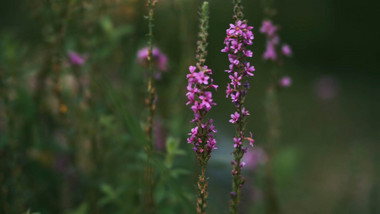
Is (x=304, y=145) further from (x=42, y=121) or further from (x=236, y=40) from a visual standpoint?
(x=236, y=40)

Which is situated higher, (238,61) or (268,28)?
(268,28)

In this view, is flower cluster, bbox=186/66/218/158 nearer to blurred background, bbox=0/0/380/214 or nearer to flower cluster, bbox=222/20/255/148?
flower cluster, bbox=222/20/255/148

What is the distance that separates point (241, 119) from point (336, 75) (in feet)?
16.9

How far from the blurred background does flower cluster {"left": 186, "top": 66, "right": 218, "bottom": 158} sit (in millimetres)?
262

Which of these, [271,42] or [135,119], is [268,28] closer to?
[271,42]

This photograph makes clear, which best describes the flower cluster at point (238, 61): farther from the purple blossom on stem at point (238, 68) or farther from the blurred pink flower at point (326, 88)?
the blurred pink flower at point (326, 88)

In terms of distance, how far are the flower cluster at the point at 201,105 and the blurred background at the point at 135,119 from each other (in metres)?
0.26

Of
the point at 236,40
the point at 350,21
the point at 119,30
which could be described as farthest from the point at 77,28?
the point at 350,21

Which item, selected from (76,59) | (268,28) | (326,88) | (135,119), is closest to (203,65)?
(135,119)

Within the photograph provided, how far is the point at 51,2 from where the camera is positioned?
234cm

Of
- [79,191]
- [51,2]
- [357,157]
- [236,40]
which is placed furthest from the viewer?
[357,157]

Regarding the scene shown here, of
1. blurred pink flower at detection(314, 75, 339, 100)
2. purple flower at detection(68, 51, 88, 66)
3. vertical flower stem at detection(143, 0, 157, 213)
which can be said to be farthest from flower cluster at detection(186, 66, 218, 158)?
blurred pink flower at detection(314, 75, 339, 100)

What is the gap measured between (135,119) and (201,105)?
502 millimetres

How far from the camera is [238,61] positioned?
151cm
